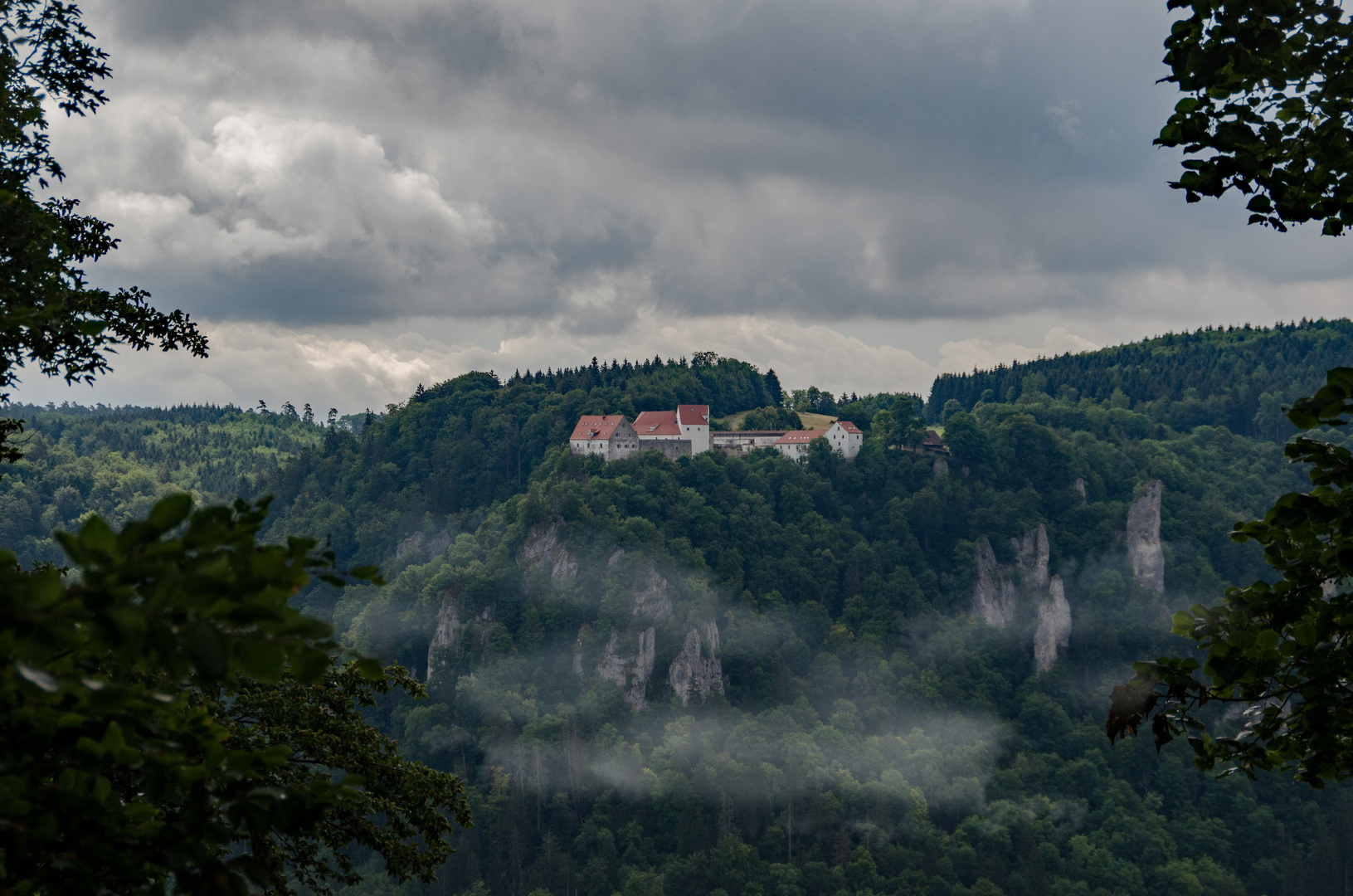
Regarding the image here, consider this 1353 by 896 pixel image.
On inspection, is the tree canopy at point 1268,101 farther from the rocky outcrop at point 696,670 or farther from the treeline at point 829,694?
the rocky outcrop at point 696,670

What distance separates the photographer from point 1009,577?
11788 centimetres

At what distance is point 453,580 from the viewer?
342ft

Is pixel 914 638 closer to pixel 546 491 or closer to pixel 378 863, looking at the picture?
pixel 546 491

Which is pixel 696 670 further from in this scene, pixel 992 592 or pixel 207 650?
pixel 207 650

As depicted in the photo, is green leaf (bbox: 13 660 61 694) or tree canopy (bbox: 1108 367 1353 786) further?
tree canopy (bbox: 1108 367 1353 786)

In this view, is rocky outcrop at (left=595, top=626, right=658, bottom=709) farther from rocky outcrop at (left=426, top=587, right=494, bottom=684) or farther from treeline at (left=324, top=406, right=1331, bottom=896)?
rocky outcrop at (left=426, top=587, right=494, bottom=684)

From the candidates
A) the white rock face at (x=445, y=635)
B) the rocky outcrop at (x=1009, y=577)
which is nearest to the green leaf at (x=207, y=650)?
the white rock face at (x=445, y=635)

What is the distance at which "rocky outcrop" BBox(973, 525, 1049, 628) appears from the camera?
382ft

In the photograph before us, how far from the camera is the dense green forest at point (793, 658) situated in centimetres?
8662

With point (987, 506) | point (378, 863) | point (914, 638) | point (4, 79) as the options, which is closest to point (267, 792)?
point (4, 79)

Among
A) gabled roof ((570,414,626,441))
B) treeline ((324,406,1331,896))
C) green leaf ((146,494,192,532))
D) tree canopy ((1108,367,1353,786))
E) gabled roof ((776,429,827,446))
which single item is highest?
gabled roof ((570,414,626,441))

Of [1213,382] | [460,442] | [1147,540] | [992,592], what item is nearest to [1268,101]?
[992,592]

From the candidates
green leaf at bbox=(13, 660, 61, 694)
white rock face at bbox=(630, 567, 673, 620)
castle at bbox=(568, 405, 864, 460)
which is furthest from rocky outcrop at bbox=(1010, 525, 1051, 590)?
green leaf at bbox=(13, 660, 61, 694)

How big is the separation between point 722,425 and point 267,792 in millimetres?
129533
